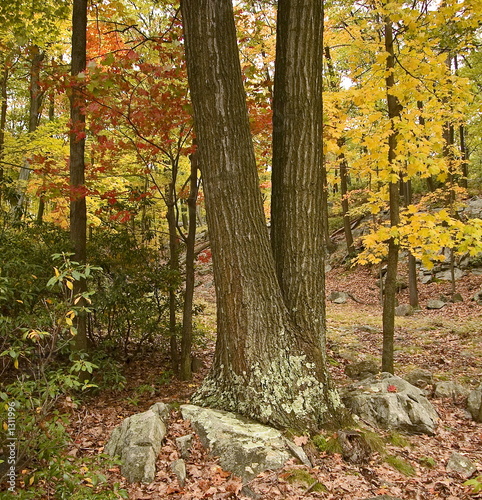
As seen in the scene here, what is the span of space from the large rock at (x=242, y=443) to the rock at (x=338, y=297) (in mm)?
11840

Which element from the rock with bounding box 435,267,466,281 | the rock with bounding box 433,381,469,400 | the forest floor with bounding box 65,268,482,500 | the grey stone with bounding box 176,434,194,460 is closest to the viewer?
the forest floor with bounding box 65,268,482,500

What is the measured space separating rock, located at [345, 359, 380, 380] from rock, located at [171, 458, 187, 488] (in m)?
3.92

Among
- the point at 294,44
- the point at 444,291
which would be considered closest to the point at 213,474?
the point at 294,44

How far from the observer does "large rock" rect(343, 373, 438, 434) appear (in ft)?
13.8

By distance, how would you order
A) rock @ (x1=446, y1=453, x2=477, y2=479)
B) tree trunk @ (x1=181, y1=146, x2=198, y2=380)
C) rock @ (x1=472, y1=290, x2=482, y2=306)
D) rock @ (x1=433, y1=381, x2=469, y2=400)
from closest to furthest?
1. rock @ (x1=446, y1=453, x2=477, y2=479)
2. rock @ (x1=433, y1=381, x2=469, y2=400)
3. tree trunk @ (x1=181, y1=146, x2=198, y2=380)
4. rock @ (x1=472, y1=290, x2=482, y2=306)

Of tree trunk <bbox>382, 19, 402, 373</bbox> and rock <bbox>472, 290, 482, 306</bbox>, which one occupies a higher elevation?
tree trunk <bbox>382, 19, 402, 373</bbox>

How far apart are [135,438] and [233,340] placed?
1151 millimetres

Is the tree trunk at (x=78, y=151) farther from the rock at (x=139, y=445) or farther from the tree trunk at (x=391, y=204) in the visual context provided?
the tree trunk at (x=391, y=204)

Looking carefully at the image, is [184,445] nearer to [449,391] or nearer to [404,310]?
[449,391]

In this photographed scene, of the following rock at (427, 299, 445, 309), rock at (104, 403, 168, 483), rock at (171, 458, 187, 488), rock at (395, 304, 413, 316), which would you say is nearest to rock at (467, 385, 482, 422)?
rock at (171, 458, 187, 488)

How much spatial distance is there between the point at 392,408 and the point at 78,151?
4.81 m

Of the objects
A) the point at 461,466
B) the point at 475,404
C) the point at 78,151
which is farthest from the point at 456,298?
the point at 78,151

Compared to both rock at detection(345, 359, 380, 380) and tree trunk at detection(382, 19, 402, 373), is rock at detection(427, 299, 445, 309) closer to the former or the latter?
rock at detection(345, 359, 380, 380)

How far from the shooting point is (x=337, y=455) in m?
3.43
